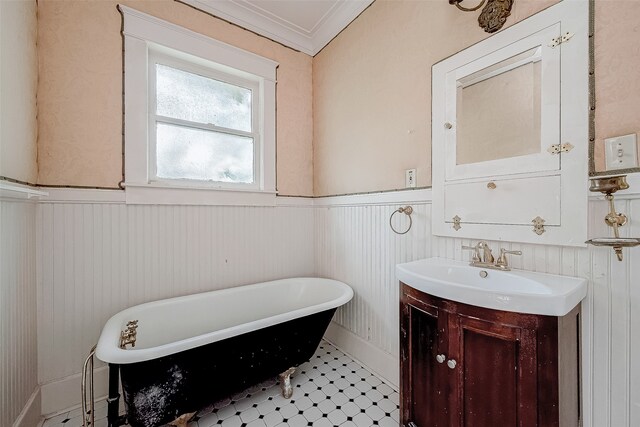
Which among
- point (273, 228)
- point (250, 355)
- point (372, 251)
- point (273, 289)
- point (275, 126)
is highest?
point (275, 126)

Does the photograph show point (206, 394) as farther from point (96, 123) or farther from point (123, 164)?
point (96, 123)

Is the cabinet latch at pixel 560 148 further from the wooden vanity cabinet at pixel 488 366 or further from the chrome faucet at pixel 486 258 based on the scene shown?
the wooden vanity cabinet at pixel 488 366

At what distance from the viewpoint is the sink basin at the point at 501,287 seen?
2.71 feet

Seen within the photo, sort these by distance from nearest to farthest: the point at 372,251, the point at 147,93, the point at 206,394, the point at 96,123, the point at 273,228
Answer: the point at 206,394 < the point at 96,123 < the point at 147,93 < the point at 372,251 < the point at 273,228

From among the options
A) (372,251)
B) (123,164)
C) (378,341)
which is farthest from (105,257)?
(378,341)

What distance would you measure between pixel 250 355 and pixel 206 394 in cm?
26

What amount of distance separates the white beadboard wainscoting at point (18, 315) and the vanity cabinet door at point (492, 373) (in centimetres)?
188

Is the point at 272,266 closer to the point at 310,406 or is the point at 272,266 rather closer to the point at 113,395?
the point at 310,406

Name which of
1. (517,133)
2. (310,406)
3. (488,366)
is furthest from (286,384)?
(517,133)

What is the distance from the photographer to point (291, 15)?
2143 millimetres

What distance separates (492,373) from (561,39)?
1337 mm

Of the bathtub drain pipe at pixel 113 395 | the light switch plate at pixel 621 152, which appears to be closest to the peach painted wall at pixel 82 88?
the bathtub drain pipe at pixel 113 395

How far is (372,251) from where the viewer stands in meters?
1.90

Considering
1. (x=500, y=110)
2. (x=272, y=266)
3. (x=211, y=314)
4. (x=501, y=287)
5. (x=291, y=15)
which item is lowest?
(x=211, y=314)
